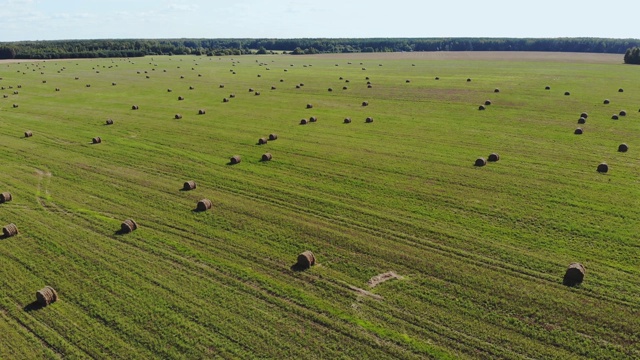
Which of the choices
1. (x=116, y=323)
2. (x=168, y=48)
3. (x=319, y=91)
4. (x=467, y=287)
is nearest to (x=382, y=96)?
(x=319, y=91)

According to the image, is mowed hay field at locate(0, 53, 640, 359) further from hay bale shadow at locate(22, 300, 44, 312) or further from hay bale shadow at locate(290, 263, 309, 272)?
hay bale shadow at locate(290, 263, 309, 272)

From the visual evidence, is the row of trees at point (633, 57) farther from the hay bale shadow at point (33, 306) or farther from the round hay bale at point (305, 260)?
the hay bale shadow at point (33, 306)

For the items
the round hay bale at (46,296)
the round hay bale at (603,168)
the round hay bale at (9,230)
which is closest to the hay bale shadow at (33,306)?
the round hay bale at (46,296)

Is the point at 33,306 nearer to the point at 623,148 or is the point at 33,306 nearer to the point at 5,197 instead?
the point at 5,197

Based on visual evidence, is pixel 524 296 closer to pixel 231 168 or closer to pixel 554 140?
pixel 231 168

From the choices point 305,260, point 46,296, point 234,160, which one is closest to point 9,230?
point 46,296
